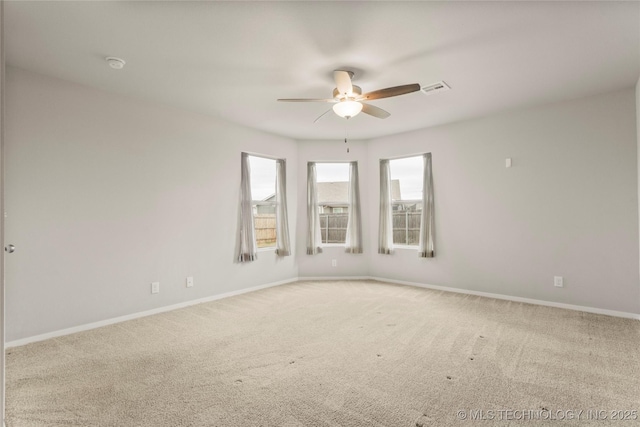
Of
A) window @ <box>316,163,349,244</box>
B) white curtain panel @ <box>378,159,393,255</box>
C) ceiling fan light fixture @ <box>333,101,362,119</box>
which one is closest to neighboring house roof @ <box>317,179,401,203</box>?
window @ <box>316,163,349,244</box>

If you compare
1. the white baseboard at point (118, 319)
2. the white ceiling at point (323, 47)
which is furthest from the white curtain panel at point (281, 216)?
the white ceiling at point (323, 47)

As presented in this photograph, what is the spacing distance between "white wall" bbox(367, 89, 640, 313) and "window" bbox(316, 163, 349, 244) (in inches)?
51.3

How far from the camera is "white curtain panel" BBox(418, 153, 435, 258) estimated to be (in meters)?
5.12

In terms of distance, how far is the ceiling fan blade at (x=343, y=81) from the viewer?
9.24 feet

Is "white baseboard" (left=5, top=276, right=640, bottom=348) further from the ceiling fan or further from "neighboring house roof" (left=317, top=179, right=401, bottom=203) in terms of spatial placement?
the ceiling fan

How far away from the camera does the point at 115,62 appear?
9.53 feet

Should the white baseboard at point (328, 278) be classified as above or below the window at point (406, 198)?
below

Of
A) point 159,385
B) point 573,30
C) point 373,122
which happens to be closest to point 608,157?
point 573,30

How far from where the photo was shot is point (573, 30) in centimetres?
248

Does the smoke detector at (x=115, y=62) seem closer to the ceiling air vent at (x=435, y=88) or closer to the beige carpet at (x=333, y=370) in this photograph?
A: the beige carpet at (x=333, y=370)

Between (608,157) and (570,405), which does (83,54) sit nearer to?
(570,405)

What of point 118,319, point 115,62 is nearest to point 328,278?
point 118,319

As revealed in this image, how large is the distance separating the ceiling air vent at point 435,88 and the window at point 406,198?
181 cm

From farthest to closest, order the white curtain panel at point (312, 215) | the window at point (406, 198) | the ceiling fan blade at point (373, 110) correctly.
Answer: the white curtain panel at point (312, 215)
the window at point (406, 198)
the ceiling fan blade at point (373, 110)
